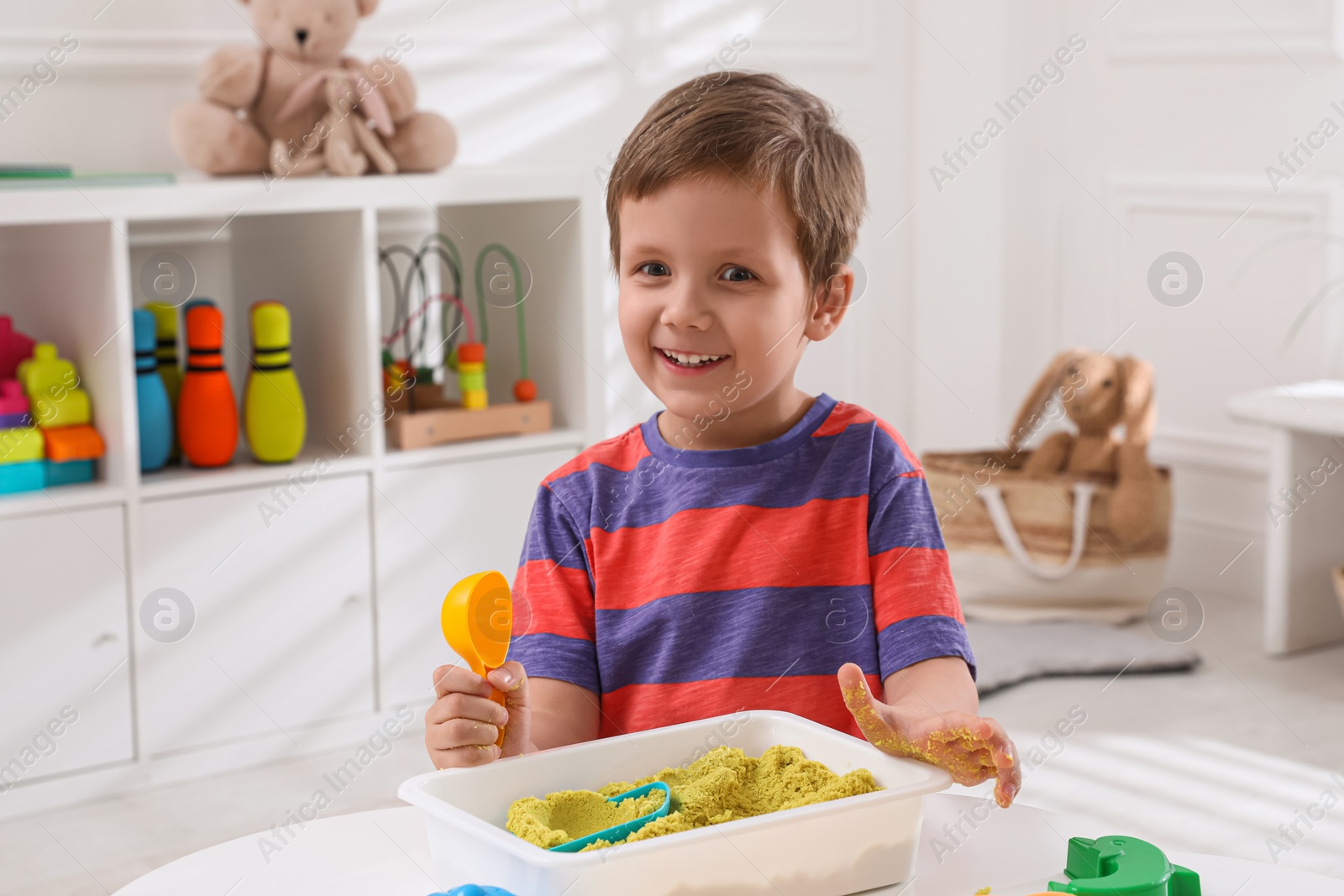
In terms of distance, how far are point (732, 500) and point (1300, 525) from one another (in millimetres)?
1936

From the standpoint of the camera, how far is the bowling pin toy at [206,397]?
2.16 metres

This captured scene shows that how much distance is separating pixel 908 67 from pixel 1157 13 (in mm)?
565

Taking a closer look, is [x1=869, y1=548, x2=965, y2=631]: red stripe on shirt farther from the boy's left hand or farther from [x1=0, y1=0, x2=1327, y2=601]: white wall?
[x1=0, y1=0, x2=1327, y2=601]: white wall

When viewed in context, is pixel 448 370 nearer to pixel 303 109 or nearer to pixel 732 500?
pixel 303 109

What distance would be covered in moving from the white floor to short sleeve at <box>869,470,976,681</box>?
0.80m

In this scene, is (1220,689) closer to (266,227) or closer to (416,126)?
(416,126)

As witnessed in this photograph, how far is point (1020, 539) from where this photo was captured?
2773mm

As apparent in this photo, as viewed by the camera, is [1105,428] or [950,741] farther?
[1105,428]

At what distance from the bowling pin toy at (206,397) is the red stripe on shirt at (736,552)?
1316 mm

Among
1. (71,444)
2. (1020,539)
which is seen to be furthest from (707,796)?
(1020,539)

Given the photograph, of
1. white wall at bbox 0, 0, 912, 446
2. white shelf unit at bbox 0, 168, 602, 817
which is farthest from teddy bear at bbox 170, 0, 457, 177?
white wall at bbox 0, 0, 912, 446

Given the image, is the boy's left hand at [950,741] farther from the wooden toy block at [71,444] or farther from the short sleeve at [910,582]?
the wooden toy block at [71,444]

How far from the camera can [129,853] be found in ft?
6.17

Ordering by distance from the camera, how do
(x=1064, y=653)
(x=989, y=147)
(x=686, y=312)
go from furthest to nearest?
1. (x=989, y=147)
2. (x=1064, y=653)
3. (x=686, y=312)
